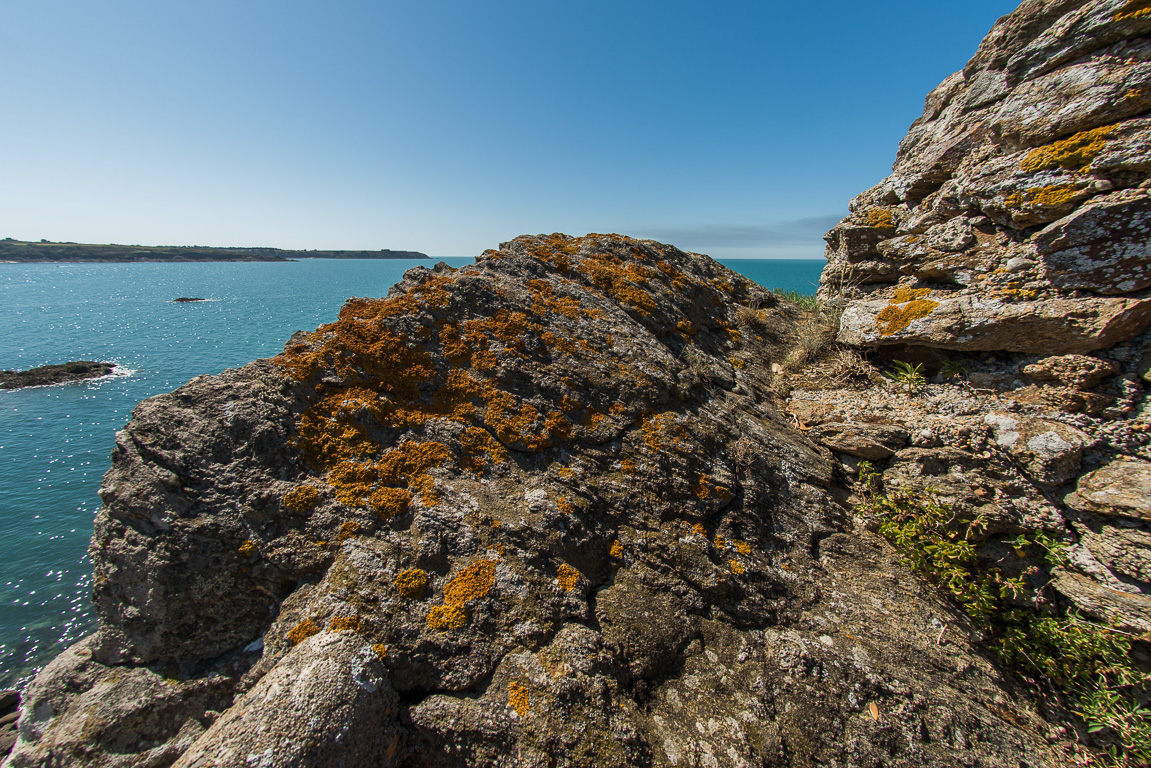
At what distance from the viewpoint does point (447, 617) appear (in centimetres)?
410

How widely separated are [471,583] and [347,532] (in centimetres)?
142

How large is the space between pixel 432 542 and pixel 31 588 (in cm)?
1898

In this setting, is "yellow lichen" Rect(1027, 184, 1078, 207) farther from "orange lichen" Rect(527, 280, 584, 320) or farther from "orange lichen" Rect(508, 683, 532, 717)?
"orange lichen" Rect(508, 683, 532, 717)

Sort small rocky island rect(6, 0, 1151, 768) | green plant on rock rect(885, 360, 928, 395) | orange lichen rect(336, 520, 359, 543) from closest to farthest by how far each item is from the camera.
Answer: small rocky island rect(6, 0, 1151, 768)
orange lichen rect(336, 520, 359, 543)
green plant on rock rect(885, 360, 928, 395)

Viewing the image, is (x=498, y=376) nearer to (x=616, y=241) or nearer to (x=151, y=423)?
(x=151, y=423)

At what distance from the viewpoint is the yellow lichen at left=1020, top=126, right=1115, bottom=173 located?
17.9 feet

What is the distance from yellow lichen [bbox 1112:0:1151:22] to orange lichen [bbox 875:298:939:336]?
154 inches

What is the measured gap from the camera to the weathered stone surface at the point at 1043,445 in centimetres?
511

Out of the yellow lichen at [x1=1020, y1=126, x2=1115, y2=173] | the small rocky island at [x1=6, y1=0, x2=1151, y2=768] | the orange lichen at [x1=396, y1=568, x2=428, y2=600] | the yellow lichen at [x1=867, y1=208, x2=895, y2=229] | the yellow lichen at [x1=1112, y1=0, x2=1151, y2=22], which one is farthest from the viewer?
the yellow lichen at [x1=867, y1=208, x2=895, y2=229]

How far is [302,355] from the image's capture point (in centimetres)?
550

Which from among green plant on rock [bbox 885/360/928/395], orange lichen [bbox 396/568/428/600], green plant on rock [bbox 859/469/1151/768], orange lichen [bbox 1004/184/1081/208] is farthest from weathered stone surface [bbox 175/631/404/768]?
orange lichen [bbox 1004/184/1081/208]

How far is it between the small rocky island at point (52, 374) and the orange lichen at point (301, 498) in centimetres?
4380

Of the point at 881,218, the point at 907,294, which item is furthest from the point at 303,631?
the point at 881,218

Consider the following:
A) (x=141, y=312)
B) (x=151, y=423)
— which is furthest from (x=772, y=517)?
(x=141, y=312)
